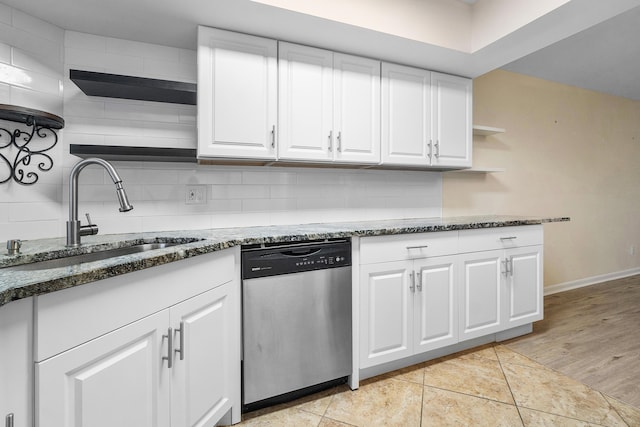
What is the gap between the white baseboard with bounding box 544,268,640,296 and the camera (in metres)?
3.62

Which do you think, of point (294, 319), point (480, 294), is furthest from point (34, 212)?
point (480, 294)

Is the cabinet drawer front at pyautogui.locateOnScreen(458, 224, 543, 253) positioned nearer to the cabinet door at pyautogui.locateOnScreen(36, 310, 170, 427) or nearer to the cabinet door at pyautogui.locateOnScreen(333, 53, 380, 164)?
the cabinet door at pyautogui.locateOnScreen(333, 53, 380, 164)

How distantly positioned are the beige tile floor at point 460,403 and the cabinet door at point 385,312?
181 mm

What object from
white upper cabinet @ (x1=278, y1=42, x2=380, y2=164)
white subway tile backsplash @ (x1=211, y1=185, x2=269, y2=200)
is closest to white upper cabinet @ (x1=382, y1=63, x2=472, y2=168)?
white upper cabinet @ (x1=278, y1=42, x2=380, y2=164)

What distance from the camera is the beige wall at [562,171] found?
319 centimetres

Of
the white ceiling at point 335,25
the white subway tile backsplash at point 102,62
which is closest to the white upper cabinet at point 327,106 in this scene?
the white ceiling at point 335,25

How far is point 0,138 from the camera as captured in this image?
160 cm

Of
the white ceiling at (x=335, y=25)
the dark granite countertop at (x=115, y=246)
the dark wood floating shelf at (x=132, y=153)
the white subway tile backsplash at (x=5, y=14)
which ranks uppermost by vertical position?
the white ceiling at (x=335, y=25)

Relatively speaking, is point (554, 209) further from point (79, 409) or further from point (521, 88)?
point (79, 409)

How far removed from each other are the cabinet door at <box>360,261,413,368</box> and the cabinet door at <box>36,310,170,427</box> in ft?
→ 3.49

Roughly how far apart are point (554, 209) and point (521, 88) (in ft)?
4.63

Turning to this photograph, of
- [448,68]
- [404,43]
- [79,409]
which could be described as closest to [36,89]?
[79,409]

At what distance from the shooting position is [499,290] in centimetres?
230

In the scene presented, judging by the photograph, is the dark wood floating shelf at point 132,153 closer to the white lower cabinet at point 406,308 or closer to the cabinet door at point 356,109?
the cabinet door at point 356,109
